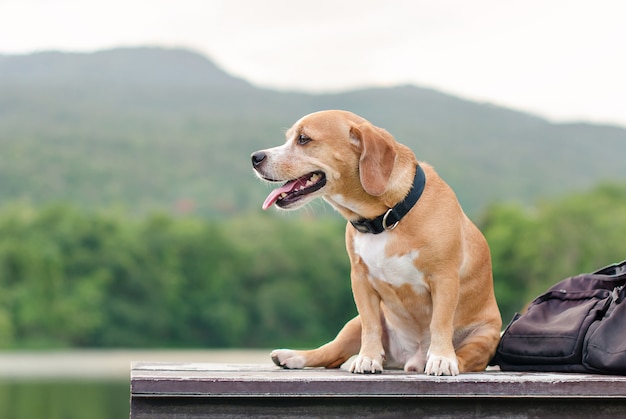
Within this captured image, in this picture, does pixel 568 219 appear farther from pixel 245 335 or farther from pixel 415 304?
pixel 415 304

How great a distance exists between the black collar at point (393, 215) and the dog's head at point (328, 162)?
0.06 meters

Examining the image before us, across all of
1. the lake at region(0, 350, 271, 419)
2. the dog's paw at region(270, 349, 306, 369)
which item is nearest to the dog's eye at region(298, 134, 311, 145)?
the dog's paw at region(270, 349, 306, 369)

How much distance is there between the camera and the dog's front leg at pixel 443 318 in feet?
15.5

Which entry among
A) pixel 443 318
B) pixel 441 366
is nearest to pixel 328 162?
pixel 443 318

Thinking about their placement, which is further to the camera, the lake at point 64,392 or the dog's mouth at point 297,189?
the lake at point 64,392

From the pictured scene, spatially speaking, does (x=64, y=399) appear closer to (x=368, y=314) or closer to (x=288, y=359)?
(x=288, y=359)

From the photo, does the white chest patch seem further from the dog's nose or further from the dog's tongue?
the dog's nose

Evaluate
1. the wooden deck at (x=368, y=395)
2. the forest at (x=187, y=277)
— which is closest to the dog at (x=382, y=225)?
the wooden deck at (x=368, y=395)

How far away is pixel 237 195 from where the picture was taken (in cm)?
12500

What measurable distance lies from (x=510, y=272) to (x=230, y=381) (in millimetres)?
75905

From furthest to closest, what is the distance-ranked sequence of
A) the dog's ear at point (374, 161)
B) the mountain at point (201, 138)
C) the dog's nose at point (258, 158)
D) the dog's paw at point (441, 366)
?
the mountain at point (201, 138) < the dog's nose at point (258, 158) < the dog's ear at point (374, 161) < the dog's paw at point (441, 366)

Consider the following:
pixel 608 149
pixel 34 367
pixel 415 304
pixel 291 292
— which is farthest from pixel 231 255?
pixel 608 149

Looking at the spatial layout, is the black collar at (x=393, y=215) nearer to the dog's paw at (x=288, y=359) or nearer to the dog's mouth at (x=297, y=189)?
the dog's mouth at (x=297, y=189)

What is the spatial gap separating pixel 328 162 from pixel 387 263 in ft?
1.83
